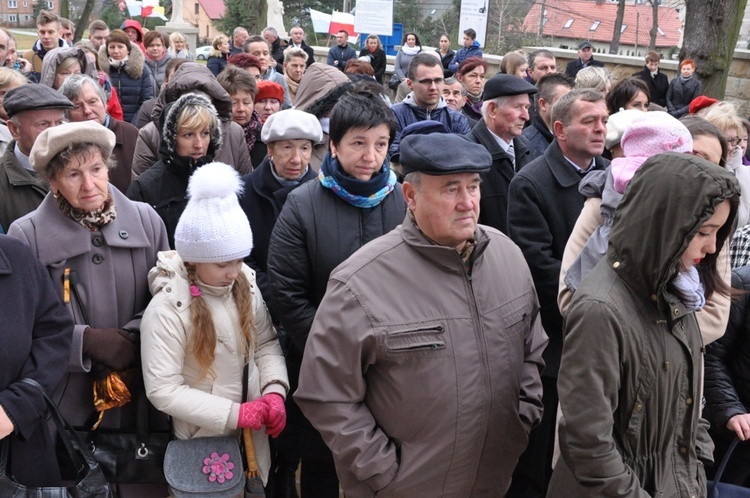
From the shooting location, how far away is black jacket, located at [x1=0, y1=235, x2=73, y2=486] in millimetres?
2732

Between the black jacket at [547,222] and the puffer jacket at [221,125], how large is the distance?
205 cm

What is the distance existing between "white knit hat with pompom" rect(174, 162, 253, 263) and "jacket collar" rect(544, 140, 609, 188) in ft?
5.33

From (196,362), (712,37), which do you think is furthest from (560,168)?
(712,37)

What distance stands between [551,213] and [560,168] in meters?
0.26

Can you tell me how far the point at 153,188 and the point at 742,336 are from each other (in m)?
3.05

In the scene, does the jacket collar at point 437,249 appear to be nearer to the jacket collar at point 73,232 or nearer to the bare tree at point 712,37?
the jacket collar at point 73,232

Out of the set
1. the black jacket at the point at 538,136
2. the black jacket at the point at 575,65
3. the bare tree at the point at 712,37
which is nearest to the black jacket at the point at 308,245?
the black jacket at the point at 538,136

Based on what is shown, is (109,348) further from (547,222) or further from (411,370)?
(547,222)

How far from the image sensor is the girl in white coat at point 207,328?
3.07m

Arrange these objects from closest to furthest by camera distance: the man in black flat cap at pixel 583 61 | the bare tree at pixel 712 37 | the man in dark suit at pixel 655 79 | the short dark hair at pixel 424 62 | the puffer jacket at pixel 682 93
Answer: the short dark hair at pixel 424 62, the bare tree at pixel 712 37, the puffer jacket at pixel 682 93, the man in dark suit at pixel 655 79, the man in black flat cap at pixel 583 61

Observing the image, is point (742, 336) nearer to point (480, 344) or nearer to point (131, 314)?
point (480, 344)

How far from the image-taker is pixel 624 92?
5.73 m

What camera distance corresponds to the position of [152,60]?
474 inches

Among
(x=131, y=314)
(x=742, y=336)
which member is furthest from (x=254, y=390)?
(x=742, y=336)
